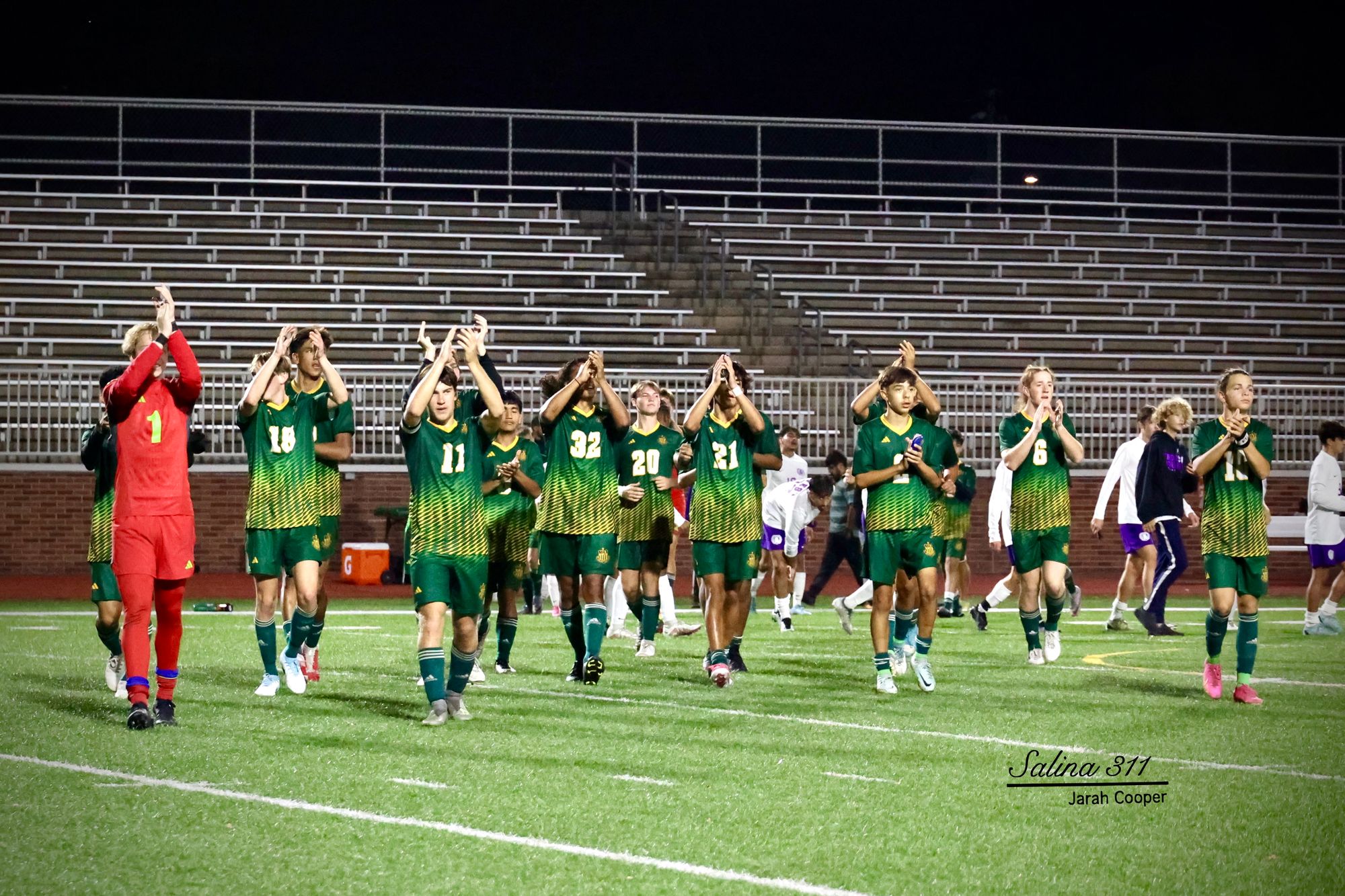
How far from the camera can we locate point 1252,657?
9500 millimetres

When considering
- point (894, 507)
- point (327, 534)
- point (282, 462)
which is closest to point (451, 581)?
point (327, 534)

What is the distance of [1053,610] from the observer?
12.0 m

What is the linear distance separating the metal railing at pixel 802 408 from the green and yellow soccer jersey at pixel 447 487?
13.3m

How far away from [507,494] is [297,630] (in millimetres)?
1674

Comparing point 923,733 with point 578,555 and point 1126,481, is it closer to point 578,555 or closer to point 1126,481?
point 578,555

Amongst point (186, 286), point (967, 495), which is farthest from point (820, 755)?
point (186, 286)

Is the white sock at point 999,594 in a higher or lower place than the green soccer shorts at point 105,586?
lower

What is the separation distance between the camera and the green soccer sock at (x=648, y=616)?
12.0 meters

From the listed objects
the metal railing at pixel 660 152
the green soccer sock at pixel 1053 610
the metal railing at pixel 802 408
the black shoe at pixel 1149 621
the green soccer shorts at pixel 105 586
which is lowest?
the black shoe at pixel 1149 621

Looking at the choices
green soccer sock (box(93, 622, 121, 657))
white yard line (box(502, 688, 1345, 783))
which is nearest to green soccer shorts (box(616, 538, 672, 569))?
white yard line (box(502, 688, 1345, 783))

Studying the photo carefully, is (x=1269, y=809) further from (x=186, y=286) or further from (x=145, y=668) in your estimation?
(x=186, y=286)

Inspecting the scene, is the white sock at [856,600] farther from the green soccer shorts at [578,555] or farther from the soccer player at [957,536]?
the green soccer shorts at [578,555]

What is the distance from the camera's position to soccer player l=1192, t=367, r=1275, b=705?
9.30 meters

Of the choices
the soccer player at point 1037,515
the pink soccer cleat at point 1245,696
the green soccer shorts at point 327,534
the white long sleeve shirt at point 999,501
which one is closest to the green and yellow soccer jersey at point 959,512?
the white long sleeve shirt at point 999,501
